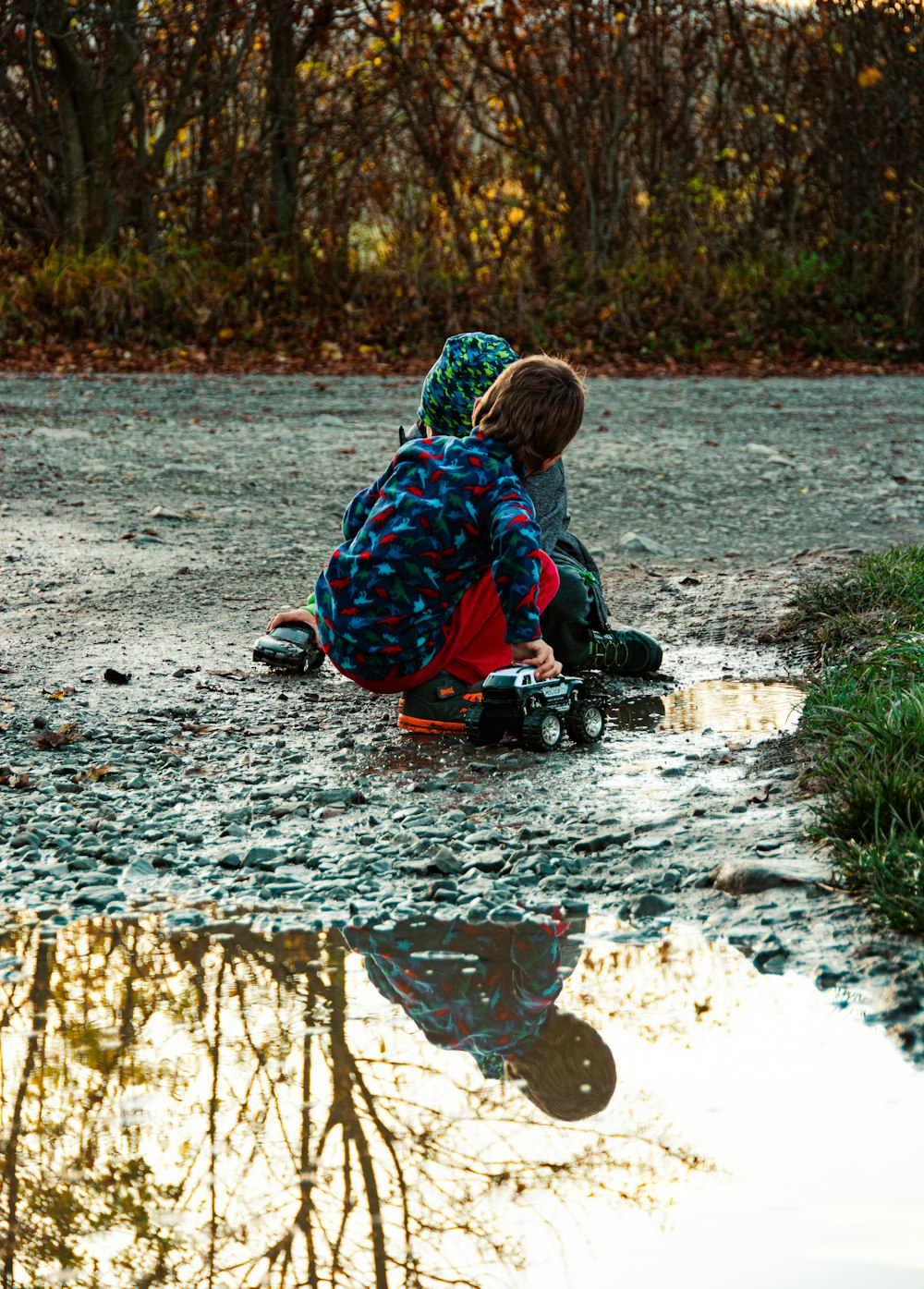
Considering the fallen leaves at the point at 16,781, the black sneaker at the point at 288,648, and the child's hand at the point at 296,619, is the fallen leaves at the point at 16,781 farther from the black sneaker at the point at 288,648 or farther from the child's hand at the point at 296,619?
the child's hand at the point at 296,619

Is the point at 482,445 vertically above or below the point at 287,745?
above

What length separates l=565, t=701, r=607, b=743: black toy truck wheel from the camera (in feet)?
13.6

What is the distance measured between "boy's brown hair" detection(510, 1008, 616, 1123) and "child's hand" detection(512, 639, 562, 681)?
5.23ft

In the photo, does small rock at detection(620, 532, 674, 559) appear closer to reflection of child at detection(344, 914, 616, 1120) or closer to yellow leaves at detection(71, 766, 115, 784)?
yellow leaves at detection(71, 766, 115, 784)

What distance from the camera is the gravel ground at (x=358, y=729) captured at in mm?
3086

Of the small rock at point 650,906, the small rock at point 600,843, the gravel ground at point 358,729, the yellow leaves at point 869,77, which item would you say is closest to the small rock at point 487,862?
the gravel ground at point 358,729

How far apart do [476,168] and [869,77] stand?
411cm

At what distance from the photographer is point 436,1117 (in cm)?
228

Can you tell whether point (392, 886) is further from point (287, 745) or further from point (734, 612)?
point (734, 612)

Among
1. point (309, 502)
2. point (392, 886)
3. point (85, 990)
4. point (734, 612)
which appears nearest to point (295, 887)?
point (392, 886)

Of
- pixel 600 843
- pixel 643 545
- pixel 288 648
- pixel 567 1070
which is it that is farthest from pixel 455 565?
pixel 643 545

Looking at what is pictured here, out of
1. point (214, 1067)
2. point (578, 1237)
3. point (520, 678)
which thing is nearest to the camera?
point (578, 1237)

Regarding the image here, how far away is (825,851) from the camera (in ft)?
10.1

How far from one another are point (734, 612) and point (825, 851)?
2.77 metres
